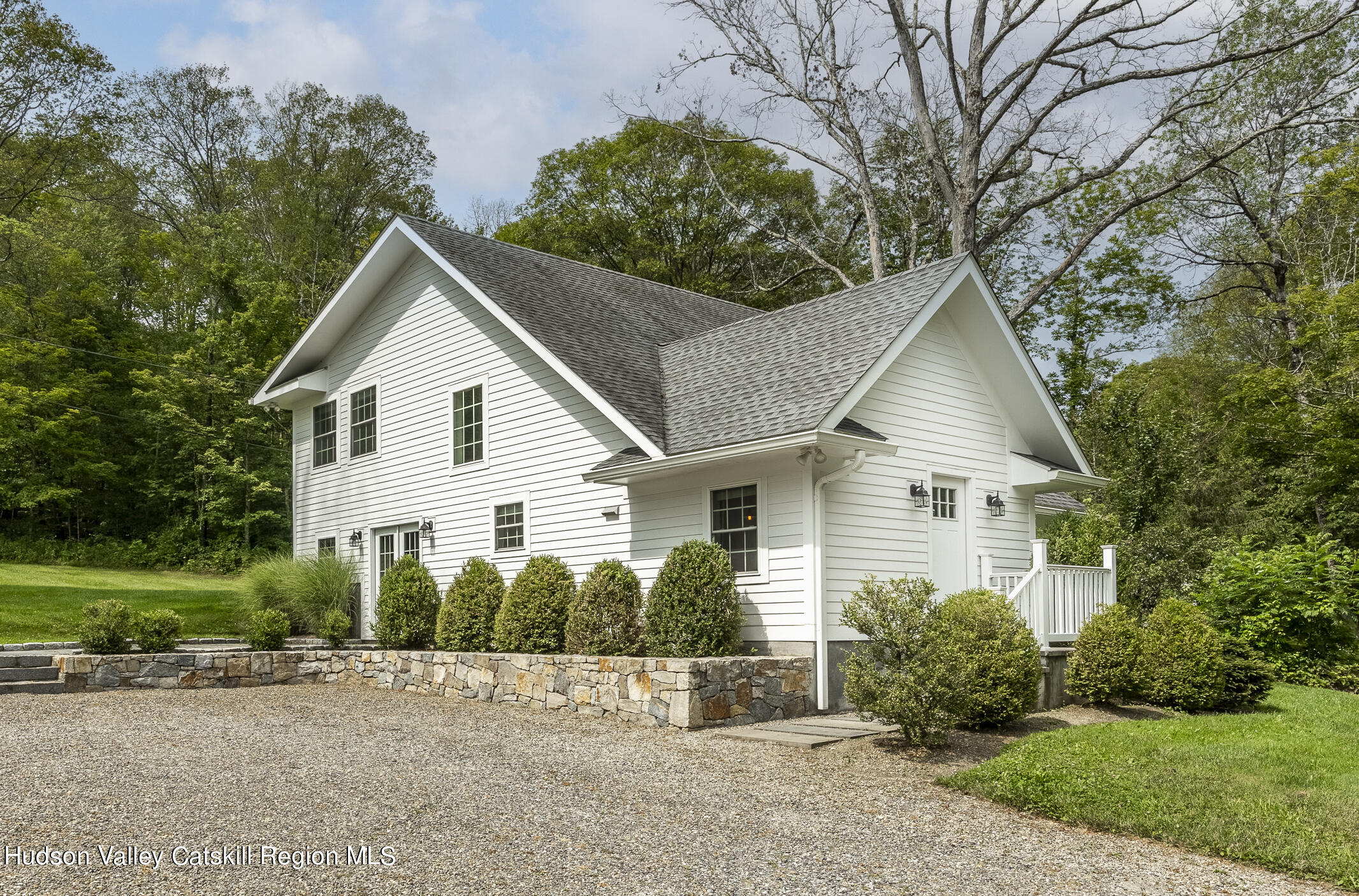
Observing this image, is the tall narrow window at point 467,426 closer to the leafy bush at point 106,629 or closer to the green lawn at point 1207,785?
the leafy bush at point 106,629

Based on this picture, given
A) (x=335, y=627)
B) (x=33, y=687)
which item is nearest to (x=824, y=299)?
(x=335, y=627)

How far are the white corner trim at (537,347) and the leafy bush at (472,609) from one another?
8.81 feet

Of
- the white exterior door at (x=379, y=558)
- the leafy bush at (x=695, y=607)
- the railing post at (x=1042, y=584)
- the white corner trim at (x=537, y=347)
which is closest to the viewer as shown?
the leafy bush at (x=695, y=607)

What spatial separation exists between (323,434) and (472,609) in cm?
699

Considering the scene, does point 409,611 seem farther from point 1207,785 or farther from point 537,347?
point 1207,785

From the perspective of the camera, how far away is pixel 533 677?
10.9 meters

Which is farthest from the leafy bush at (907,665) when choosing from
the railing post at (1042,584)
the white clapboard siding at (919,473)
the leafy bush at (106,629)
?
the leafy bush at (106,629)

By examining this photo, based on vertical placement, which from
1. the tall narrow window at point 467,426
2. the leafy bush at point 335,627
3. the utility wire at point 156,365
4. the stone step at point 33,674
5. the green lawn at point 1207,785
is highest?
the utility wire at point 156,365

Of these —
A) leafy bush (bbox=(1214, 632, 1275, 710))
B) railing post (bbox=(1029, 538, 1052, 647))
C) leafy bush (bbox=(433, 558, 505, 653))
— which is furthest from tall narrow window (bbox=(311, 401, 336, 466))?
leafy bush (bbox=(1214, 632, 1275, 710))

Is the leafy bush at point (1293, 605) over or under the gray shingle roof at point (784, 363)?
under

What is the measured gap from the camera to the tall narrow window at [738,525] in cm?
1087

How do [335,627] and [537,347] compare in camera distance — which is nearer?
[537,347]

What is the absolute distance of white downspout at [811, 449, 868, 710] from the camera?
10.2m

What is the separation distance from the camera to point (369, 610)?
16.1 m
